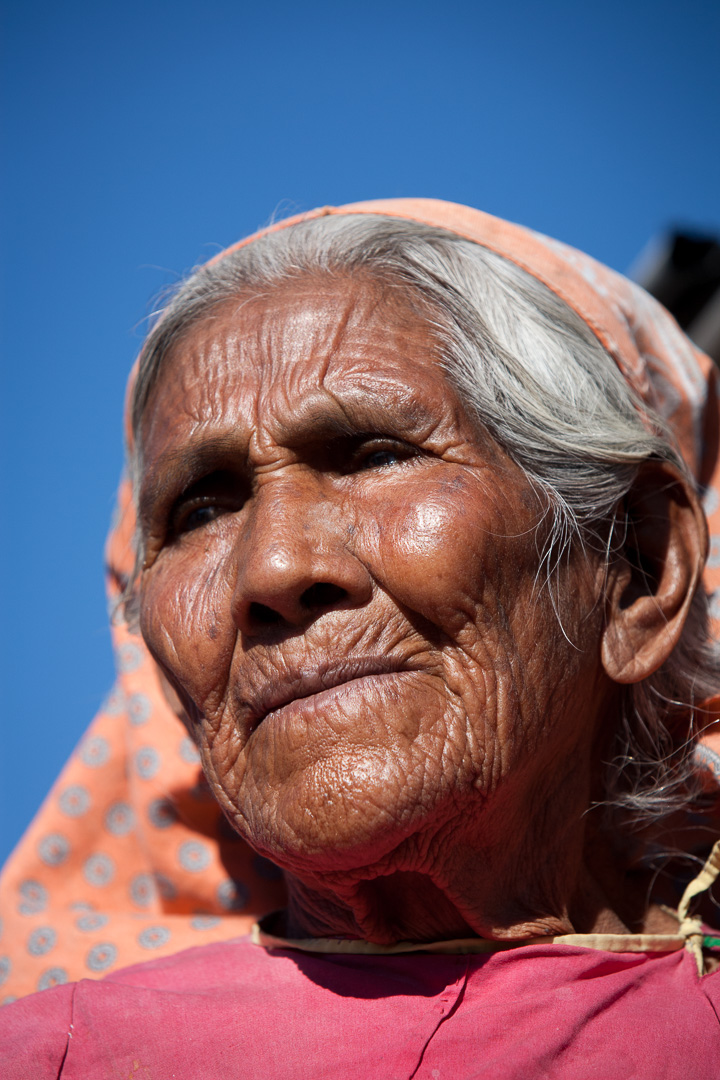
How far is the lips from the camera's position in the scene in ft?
5.40

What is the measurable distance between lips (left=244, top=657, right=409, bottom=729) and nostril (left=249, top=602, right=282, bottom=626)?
0.36 feet

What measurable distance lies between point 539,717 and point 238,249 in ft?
4.65

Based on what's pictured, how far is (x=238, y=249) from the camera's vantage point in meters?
2.37

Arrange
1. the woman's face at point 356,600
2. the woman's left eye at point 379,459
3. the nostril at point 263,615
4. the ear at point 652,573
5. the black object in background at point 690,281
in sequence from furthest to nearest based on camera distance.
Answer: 1. the black object in background at point 690,281
2. the ear at point 652,573
3. the woman's left eye at point 379,459
4. the nostril at point 263,615
5. the woman's face at point 356,600

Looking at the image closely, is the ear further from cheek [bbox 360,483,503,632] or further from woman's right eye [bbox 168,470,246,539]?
woman's right eye [bbox 168,470,246,539]

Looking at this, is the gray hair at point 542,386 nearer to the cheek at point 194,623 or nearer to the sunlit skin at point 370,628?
the sunlit skin at point 370,628

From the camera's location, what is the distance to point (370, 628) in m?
1.66

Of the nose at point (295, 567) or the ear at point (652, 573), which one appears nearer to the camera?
the nose at point (295, 567)

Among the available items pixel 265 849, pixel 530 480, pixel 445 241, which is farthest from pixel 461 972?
pixel 445 241

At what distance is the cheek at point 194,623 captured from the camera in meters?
1.82

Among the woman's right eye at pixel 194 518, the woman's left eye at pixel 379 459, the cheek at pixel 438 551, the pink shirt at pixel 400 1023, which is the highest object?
the woman's right eye at pixel 194 518

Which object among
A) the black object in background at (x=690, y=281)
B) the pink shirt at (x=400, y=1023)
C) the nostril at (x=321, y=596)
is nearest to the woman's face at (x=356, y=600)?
the nostril at (x=321, y=596)

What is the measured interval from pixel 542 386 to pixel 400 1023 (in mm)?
1308

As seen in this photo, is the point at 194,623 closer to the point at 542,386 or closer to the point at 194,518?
the point at 194,518
